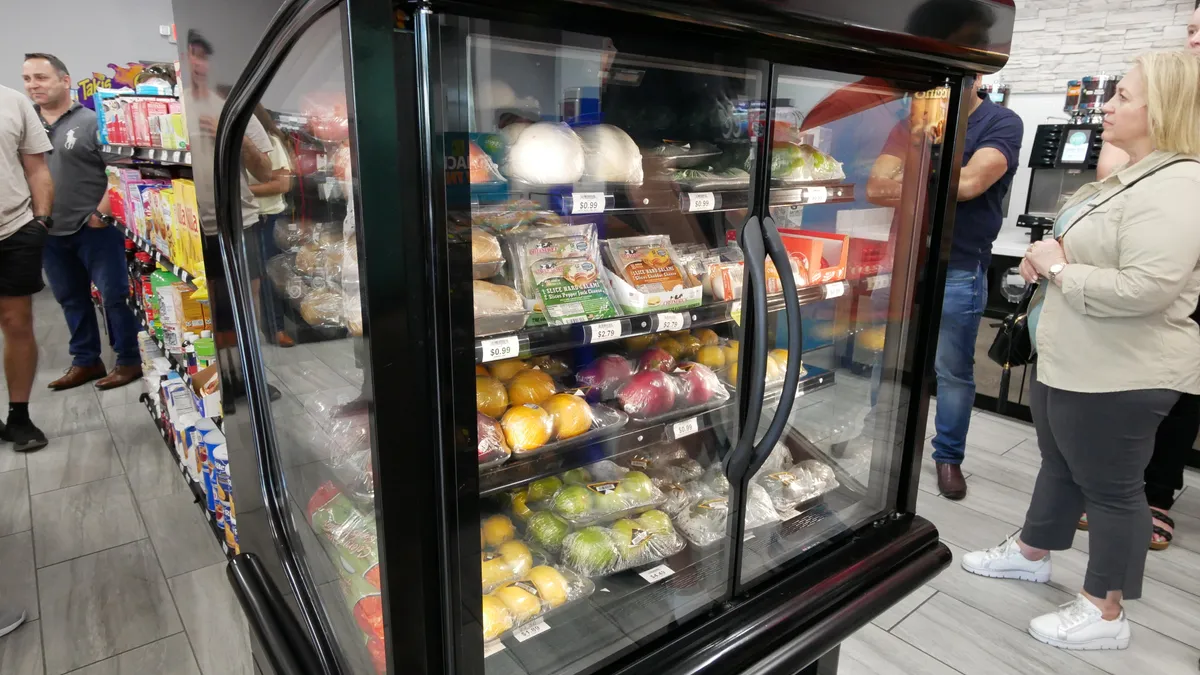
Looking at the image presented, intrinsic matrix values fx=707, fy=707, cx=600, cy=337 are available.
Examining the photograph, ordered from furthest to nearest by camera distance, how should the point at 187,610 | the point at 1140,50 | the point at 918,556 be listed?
the point at 1140,50
the point at 187,610
the point at 918,556

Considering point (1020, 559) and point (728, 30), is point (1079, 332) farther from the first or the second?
point (728, 30)

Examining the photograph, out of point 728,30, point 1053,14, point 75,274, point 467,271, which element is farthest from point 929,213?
point 75,274

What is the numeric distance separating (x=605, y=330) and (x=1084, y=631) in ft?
6.64

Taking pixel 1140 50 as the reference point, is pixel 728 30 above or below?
below

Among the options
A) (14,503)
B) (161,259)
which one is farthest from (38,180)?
(14,503)

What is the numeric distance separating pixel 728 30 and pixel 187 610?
2.47m

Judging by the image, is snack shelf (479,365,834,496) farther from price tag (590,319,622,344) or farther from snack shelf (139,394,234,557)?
snack shelf (139,394,234,557)

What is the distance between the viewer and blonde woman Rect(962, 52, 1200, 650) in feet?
6.18

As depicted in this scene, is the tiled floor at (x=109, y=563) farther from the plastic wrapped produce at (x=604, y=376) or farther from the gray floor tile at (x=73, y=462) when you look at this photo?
the plastic wrapped produce at (x=604, y=376)

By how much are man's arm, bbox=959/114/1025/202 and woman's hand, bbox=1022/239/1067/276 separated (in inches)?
26.4

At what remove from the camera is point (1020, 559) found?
2629 millimetres

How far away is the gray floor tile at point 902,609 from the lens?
2387mm

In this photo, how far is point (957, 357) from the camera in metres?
3.15

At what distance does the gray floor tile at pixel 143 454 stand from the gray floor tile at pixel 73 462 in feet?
0.17
